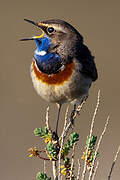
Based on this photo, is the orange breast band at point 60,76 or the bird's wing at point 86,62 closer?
the orange breast band at point 60,76

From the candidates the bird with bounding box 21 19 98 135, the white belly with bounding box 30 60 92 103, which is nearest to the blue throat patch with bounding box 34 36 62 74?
the bird with bounding box 21 19 98 135

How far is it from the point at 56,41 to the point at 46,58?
19cm

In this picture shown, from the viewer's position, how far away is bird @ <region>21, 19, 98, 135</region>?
17.8 feet

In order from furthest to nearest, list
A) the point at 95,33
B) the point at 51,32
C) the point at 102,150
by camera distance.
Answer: the point at 95,33
the point at 102,150
the point at 51,32

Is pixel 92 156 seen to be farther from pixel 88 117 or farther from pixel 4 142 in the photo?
pixel 88 117

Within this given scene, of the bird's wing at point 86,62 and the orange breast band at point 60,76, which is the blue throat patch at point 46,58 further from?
the bird's wing at point 86,62

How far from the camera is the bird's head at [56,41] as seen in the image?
5398 mm

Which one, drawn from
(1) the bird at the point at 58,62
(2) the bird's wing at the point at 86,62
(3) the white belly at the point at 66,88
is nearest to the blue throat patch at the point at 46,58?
(1) the bird at the point at 58,62

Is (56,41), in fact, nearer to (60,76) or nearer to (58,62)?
(58,62)

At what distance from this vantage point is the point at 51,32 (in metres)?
5.43

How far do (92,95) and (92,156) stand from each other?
6.47 meters

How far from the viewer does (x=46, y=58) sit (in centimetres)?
550

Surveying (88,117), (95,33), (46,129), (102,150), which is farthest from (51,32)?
(95,33)

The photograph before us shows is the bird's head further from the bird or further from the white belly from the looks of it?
the white belly
